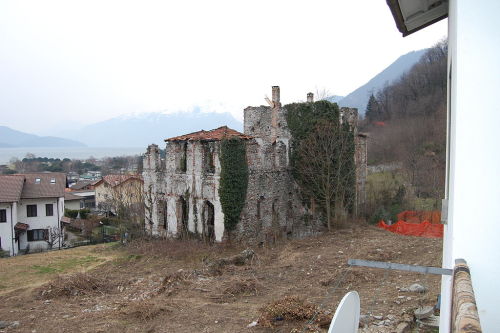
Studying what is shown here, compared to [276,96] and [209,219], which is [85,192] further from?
[209,219]

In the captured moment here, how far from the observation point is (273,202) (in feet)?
76.5

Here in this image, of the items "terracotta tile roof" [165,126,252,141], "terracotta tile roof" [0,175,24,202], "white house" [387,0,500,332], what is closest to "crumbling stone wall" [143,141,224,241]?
"terracotta tile roof" [165,126,252,141]

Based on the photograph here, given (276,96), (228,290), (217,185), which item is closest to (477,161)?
→ (228,290)

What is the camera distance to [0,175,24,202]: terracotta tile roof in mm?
33184

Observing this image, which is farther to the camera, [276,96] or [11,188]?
[11,188]

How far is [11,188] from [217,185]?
22903 mm

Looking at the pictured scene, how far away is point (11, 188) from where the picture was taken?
34438 mm

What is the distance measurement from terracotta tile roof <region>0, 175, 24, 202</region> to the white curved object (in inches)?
1385

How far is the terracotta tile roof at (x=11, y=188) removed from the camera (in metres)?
33.2

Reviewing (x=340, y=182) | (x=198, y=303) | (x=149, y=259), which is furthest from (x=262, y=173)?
(x=198, y=303)

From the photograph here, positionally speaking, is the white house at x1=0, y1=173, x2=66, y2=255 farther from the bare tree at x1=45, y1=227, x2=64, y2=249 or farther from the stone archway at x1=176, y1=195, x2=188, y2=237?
the stone archway at x1=176, y1=195, x2=188, y2=237

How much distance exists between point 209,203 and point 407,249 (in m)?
10.6

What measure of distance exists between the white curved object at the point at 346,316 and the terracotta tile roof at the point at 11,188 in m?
35.2

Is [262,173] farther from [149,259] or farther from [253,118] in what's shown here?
[149,259]
